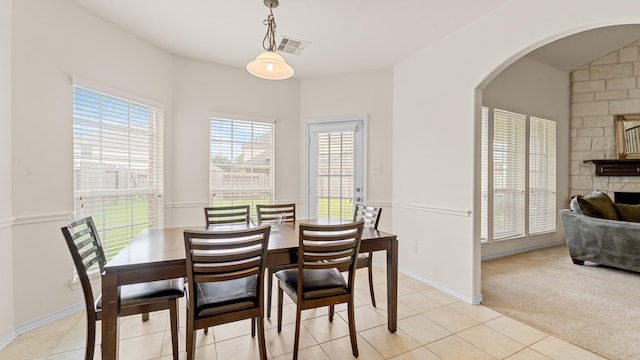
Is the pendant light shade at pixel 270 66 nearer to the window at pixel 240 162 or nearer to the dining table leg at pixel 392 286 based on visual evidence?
the dining table leg at pixel 392 286

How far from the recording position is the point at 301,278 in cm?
191

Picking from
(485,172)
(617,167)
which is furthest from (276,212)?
(617,167)

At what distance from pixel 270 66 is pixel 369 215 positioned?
5.56 feet

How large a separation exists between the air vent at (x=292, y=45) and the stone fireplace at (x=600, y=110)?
5187 millimetres

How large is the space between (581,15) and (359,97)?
8.21 ft

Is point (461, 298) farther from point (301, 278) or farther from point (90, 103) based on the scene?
point (90, 103)

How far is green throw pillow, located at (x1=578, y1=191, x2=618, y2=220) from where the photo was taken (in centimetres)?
390

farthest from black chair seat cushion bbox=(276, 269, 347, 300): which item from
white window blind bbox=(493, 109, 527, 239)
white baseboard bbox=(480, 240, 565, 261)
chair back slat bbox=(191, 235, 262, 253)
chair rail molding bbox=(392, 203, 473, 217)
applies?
white window blind bbox=(493, 109, 527, 239)

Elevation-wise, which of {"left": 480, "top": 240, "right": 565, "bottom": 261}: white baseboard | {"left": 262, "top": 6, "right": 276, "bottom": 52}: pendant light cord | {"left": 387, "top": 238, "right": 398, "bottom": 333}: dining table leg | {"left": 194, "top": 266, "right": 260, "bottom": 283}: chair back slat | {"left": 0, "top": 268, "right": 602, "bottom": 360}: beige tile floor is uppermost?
{"left": 262, "top": 6, "right": 276, "bottom": 52}: pendant light cord

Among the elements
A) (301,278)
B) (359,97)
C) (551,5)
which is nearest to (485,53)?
(551,5)

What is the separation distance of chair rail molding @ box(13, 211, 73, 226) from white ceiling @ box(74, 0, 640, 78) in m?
1.92

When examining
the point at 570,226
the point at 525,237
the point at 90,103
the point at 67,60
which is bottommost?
the point at 525,237

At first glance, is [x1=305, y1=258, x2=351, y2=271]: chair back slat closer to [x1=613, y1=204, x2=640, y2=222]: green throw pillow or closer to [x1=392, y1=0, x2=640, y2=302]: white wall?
[x1=392, y1=0, x2=640, y2=302]: white wall

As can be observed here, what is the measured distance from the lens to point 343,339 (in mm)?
2232
